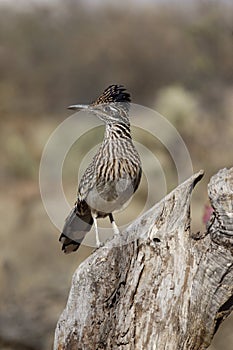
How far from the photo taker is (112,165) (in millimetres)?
4574

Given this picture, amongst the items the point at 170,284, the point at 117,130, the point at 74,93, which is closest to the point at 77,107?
the point at 117,130

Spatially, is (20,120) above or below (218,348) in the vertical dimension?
above

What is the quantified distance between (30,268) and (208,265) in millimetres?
9334

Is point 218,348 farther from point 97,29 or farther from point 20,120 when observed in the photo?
point 97,29

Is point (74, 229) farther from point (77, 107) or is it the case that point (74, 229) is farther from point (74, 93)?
Result: point (74, 93)

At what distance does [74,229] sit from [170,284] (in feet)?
5.90

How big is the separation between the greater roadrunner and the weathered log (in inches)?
37.2

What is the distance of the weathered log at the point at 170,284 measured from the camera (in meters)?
3.22

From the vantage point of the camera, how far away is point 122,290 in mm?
3422

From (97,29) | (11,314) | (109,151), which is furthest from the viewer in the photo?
(97,29)

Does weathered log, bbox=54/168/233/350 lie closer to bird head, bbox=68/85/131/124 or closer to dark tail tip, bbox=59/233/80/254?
bird head, bbox=68/85/131/124

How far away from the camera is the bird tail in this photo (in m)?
4.95

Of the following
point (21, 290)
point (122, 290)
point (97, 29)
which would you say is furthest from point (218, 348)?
point (97, 29)

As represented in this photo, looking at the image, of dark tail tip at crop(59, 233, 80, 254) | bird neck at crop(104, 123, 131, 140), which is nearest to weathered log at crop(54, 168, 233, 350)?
bird neck at crop(104, 123, 131, 140)
